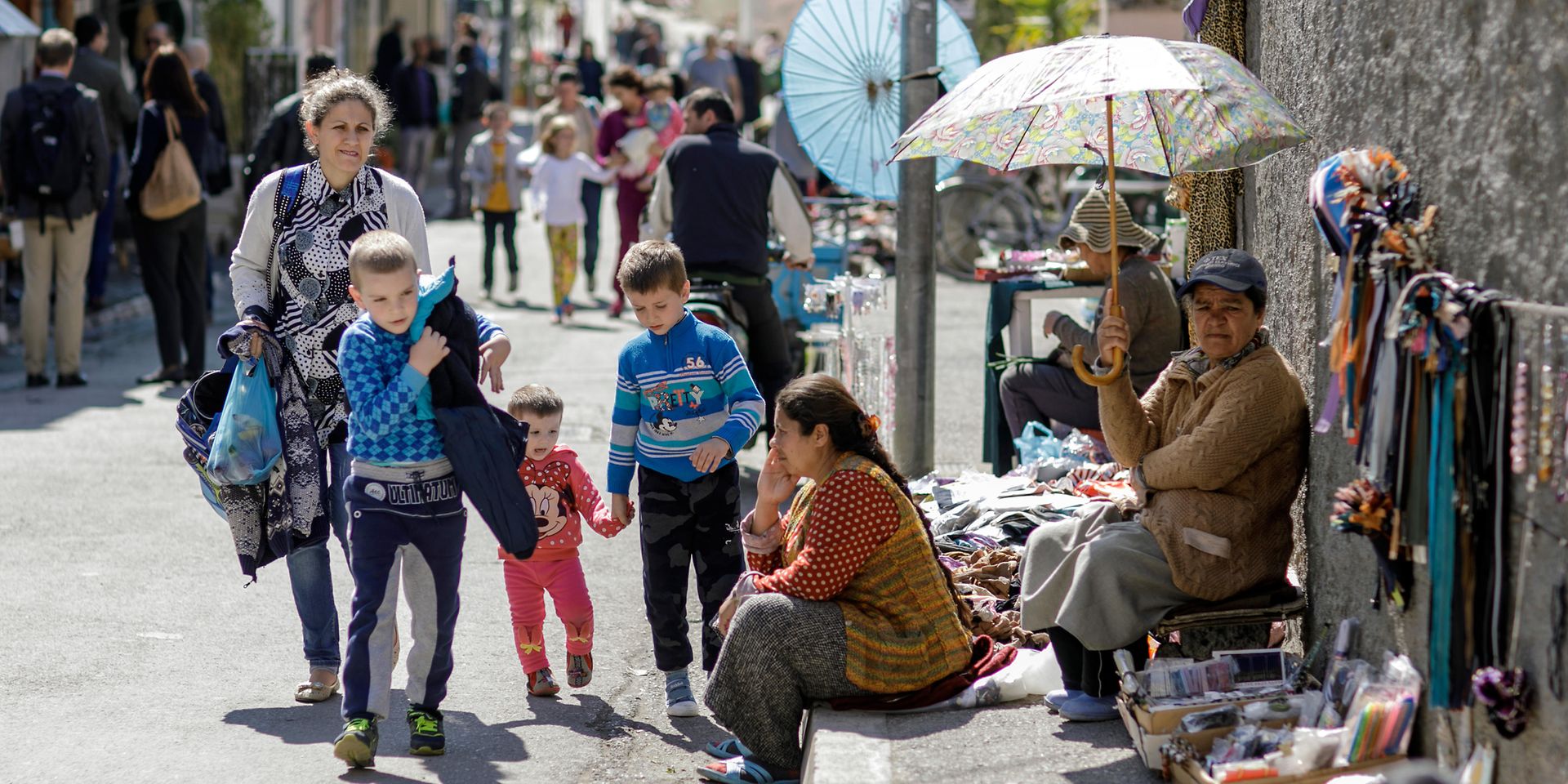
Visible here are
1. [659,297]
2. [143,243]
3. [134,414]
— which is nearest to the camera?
[659,297]

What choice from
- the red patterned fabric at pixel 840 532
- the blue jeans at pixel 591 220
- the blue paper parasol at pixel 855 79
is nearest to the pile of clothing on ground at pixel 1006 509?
the red patterned fabric at pixel 840 532

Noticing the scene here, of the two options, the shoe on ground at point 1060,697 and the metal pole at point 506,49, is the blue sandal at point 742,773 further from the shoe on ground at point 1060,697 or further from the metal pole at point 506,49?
the metal pole at point 506,49

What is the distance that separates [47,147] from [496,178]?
15.3ft

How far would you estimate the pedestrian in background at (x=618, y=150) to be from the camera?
1433 cm

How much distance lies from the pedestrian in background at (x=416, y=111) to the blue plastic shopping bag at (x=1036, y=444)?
49.4ft

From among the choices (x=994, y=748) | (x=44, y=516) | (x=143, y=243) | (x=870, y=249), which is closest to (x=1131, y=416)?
(x=994, y=748)

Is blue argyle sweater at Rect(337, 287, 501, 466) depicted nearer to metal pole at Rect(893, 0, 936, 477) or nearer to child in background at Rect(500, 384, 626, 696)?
child in background at Rect(500, 384, 626, 696)

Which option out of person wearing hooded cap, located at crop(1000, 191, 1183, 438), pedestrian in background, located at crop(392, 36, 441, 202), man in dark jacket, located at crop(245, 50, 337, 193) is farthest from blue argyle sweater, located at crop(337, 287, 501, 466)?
pedestrian in background, located at crop(392, 36, 441, 202)

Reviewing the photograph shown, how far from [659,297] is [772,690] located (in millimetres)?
1265

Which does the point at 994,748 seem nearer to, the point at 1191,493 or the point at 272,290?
the point at 1191,493

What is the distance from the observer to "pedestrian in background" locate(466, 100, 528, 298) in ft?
48.8

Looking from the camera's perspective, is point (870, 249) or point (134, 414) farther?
point (870, 249)

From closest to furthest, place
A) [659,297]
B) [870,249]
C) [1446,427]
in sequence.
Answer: [1446,427] < [659,297] < [870,249]

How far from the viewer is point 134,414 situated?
10.2 m
